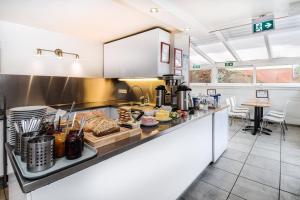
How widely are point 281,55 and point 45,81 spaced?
612 cm

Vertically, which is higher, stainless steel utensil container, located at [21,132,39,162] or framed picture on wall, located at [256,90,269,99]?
framed picture on wall, located at [256,90,269,99]

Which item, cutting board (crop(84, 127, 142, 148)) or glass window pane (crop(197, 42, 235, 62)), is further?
glass window pane (crop(197, 42, 235, 62))

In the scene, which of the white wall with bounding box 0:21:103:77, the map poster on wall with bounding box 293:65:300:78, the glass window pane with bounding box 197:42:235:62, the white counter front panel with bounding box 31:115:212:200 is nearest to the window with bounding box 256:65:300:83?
the map poster on wall with bounding box 293:65:300:78

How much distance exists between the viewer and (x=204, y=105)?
2.42 metres

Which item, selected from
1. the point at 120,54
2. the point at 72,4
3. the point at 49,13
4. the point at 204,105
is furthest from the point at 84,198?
the point at 120,54

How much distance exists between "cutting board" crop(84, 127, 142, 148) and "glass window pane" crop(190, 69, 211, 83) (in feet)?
20.1

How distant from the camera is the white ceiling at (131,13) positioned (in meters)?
2.04

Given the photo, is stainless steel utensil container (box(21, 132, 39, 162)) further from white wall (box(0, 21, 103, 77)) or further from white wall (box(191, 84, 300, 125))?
white wall (box(191, 84, 300, 125))

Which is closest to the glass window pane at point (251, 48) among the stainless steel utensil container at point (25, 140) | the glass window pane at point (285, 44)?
the glass window pane at point (285, 44)

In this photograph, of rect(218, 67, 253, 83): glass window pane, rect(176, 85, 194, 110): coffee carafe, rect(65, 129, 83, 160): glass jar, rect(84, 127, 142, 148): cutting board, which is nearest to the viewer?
rect(65, 129, 83, 160): glass jar

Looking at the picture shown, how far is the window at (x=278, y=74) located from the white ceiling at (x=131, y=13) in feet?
11.4

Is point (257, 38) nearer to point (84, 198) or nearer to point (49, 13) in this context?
point (49, 13)

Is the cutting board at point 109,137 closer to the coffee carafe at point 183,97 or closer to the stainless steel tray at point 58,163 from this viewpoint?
the stainless steel tray at point 58,163

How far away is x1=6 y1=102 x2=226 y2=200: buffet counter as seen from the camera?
79 centimetres
